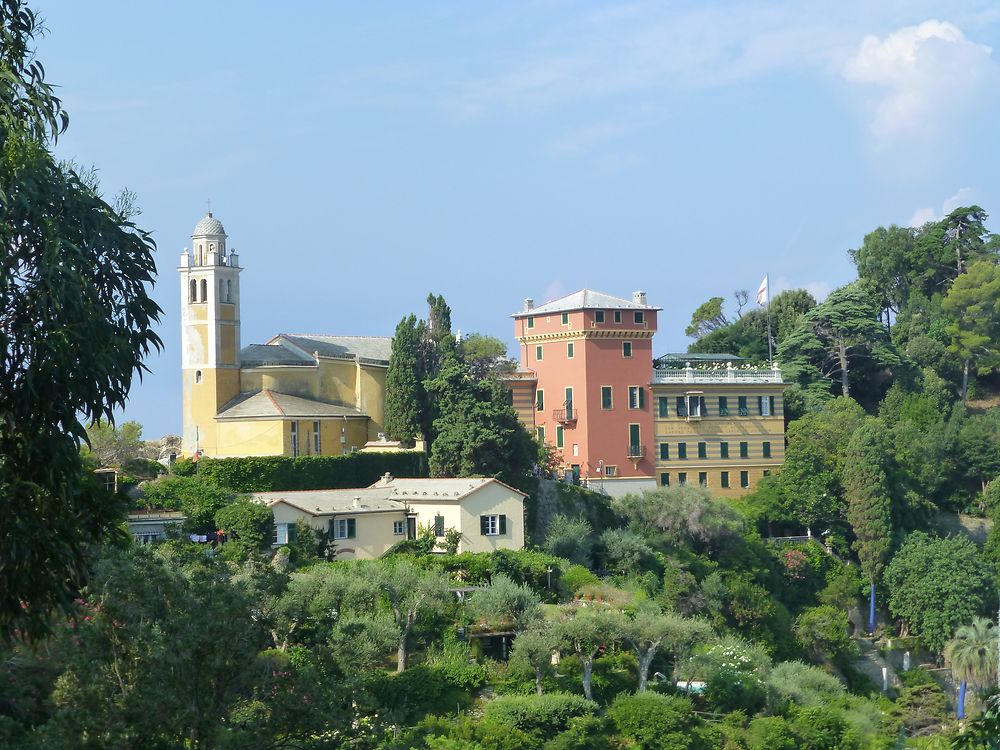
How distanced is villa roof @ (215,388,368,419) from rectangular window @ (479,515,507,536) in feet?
23.2

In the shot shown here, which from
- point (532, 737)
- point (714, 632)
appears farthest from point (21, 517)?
point (714, 632)

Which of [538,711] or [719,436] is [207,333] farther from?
[719,436]

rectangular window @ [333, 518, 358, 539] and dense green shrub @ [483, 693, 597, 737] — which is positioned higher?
rectangular window @ [333, 518, 358, 539]

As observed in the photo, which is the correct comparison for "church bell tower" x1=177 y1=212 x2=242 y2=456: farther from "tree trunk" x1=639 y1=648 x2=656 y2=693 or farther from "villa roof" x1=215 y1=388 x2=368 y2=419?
"tree trunk" x1=639 y1=648 x2=656 y2=693

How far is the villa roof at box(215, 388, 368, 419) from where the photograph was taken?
1924 inches

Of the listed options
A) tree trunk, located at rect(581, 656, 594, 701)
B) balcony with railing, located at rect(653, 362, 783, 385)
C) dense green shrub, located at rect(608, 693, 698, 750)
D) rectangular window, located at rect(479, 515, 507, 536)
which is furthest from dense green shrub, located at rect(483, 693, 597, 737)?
balcony with railing, located at rect(653, 362, 783, 385)

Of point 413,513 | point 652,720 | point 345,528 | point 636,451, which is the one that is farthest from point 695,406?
point 652,720

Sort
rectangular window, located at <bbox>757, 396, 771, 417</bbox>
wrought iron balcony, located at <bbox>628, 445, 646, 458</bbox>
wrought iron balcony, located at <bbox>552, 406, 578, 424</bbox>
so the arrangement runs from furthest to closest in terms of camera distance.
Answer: rectangular window, located at <bbox>757, 396, 771, 417</bbox>, wrought iron balcony, located at <bbox>628, 445, 646, 458</bbox>, wrought iron balcony, located at <bbox>552, 406, 578, 424</bbox>

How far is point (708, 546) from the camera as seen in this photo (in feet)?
172

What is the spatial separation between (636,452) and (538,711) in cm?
2232

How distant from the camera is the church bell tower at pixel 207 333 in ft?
162

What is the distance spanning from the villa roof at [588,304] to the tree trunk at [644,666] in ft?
64.6

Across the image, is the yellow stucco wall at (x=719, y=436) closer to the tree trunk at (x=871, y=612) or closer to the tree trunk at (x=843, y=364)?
the tree trunk at (x=871, y=612)

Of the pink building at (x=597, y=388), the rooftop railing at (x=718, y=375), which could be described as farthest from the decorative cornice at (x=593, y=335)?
the rooftop railing at (x=718, y=375)
